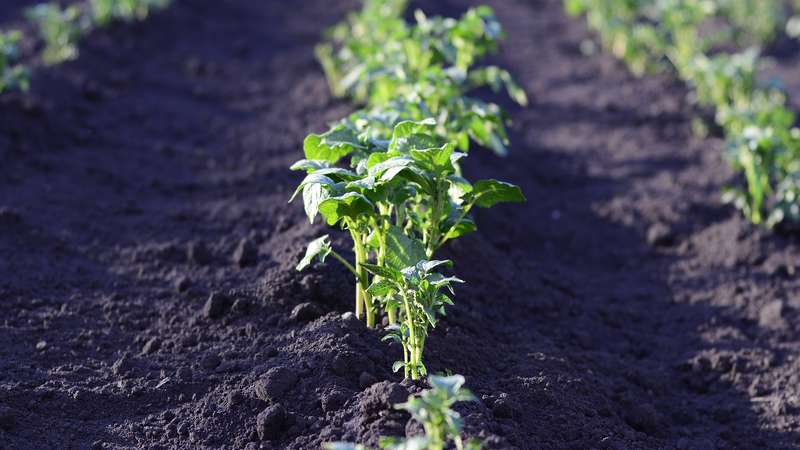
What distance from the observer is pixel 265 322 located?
3979 mm

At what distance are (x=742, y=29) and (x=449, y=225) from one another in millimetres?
8427

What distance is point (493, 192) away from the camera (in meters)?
3.63

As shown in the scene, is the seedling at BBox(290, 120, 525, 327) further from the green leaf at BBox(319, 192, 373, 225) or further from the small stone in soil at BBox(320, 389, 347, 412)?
the small stone in soil at BBox(320, 389, 347, 412)

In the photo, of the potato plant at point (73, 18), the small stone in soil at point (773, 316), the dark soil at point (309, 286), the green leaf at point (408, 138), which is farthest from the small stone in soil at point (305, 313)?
the potato plant at point (73, 18)

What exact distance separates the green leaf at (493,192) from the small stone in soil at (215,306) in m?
1.23

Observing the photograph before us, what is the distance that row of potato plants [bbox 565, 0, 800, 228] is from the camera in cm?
580

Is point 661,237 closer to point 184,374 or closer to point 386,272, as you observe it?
point 386,272

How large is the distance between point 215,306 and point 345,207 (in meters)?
1.03

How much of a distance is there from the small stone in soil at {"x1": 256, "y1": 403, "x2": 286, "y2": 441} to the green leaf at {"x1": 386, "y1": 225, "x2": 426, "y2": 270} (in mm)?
661

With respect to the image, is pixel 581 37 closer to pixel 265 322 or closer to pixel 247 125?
pixel 247 125

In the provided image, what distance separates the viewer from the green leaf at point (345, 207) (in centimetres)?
330

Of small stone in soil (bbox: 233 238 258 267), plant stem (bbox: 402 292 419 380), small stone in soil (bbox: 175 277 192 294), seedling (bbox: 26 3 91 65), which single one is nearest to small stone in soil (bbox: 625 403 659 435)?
plant stem (bbox: 402 292 419 380)

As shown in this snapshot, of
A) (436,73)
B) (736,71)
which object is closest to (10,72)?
(436,73)

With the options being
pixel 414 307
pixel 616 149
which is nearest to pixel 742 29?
pixel 616 149
